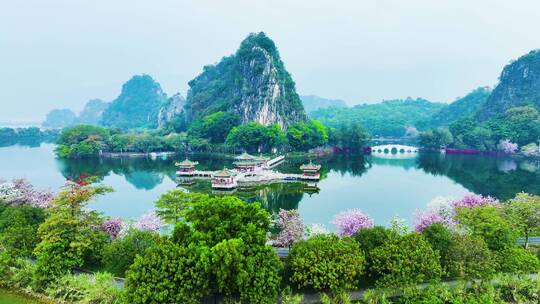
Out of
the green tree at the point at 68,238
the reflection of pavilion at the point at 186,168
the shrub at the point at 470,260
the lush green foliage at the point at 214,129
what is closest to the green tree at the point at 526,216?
the shrub at the point at 470,260

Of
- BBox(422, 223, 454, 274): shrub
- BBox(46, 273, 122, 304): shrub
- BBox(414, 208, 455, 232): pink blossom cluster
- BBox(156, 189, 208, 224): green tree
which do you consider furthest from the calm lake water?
BBox(46, 273, 122, 304): shrub

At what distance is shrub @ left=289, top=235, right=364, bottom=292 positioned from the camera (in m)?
13.8

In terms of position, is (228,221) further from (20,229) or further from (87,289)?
(20,229)

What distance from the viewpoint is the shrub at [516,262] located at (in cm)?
1522

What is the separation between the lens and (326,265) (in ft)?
45.6

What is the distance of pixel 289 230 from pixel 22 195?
737 inches

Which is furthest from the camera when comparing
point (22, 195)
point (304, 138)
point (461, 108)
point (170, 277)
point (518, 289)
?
point (461, 108)

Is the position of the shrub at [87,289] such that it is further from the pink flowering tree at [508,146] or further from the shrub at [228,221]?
the pink flowering tree at [508,146]

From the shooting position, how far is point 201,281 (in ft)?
42.5

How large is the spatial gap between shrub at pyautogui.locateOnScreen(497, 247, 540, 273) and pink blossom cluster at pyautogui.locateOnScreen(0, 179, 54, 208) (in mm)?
25377

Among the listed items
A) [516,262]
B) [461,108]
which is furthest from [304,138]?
[461,108]

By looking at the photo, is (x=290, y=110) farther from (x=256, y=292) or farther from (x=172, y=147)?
(x=256, y=292)

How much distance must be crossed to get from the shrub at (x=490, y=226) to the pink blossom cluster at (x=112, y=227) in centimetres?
1932

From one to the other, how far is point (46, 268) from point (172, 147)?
5929cm
